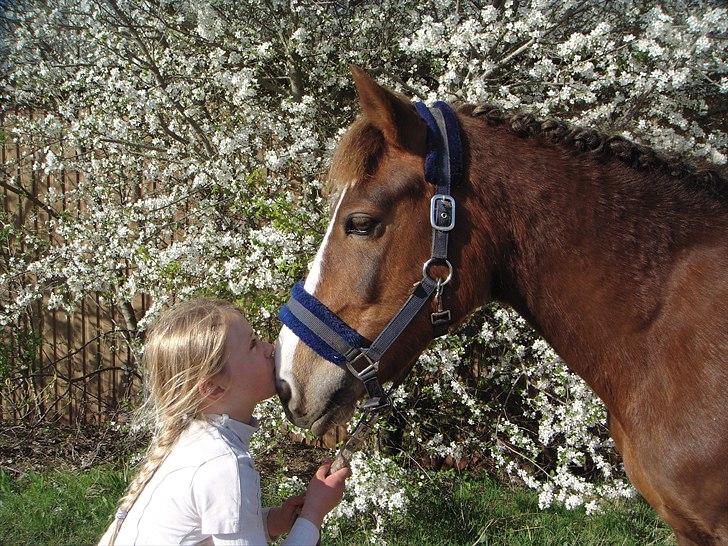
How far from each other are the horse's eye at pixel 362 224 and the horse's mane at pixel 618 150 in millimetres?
542

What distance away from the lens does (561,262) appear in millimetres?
1719

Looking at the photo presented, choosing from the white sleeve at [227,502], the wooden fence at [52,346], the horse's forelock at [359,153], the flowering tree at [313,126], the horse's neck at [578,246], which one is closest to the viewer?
the white sleeve at [227,502]

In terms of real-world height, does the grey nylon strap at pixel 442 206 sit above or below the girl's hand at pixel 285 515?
above

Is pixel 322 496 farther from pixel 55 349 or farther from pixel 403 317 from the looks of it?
pixel 55 349

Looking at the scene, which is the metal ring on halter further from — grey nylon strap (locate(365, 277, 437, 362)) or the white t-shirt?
the white t-shirt

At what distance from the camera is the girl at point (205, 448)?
147cm

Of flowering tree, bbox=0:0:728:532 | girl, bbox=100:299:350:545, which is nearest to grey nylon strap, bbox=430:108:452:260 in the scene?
girl, bbox=100:299:350:545

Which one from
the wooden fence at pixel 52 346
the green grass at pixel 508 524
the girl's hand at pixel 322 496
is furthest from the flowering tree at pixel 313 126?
the girl's hand at pixel 322 496

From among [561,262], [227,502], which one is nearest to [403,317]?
[561,262]

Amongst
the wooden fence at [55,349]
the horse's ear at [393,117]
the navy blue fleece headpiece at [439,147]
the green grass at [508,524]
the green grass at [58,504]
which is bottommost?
the green grass at [508,524]

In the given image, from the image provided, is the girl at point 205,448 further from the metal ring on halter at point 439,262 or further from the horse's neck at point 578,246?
the horse's neck at point 578,246

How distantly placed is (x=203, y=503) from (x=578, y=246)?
3.96 ft

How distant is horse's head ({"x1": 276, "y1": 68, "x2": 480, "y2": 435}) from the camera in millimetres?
1746

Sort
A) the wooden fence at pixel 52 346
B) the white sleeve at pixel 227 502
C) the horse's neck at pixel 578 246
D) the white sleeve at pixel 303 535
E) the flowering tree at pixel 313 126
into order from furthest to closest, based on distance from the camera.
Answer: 1. the wooden fence at pixel 52 346
2. the flowering tree at pixel 313 126
3. the horse's neck at pixel 578 246
4. the white sleeve at pixel 303 535
5. the white sleeve at pixel 227 502
